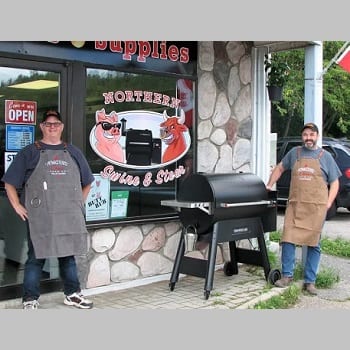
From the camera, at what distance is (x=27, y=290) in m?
4.82

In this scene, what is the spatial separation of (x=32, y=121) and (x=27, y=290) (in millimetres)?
1630

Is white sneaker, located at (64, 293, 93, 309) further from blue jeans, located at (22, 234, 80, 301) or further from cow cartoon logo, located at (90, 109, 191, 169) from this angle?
cow cartoon logo, located at (90, 109, 191, 169)

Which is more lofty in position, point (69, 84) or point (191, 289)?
point (69, 84)

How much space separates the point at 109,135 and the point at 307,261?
256cm

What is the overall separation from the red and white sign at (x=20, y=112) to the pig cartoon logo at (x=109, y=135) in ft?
2.22

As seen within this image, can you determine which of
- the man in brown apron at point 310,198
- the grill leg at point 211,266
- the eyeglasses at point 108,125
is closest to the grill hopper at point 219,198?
the grill leg at point 211,266

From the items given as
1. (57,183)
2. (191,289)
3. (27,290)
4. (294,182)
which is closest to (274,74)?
(294,182)

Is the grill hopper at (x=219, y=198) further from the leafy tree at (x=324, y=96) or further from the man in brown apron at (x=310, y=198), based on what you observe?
the leafy tree at (x=324, y=96)

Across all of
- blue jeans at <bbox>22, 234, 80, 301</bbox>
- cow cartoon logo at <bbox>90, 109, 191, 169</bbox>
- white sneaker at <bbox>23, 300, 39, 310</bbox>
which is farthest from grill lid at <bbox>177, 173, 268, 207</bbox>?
white sneaker at <bbox>23, 300, 39, 310</bbox>

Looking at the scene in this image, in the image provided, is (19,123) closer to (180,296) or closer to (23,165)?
(23,165)

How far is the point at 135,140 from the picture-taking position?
19.7 ft

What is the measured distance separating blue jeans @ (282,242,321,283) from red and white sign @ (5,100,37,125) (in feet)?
9.86

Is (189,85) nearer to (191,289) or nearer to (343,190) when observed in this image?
(191,289)

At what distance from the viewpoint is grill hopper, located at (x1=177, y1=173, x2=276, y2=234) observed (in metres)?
5.41
